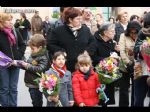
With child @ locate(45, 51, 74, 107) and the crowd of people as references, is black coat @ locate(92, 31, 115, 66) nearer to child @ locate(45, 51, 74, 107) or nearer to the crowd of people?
the crowd of people

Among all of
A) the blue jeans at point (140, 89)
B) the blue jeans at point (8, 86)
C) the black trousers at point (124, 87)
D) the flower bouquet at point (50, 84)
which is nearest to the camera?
the flower bouquet at point (50, 84)

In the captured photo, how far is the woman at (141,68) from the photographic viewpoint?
7.03 metres

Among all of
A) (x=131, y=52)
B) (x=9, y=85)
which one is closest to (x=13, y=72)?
(x=9, y=85)

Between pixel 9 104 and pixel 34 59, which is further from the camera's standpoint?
pixel 9 104

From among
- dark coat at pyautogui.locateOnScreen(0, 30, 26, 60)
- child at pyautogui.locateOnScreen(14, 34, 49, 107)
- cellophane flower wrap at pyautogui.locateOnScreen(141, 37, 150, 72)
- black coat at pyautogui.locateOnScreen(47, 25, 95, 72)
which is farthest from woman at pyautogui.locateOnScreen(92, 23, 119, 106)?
dark coat at pyautogui.locateOnScreen(0, 30, 26, 60)

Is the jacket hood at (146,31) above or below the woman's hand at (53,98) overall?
above

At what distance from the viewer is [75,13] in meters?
7.22

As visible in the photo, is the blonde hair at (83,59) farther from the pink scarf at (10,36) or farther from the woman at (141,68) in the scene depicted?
the pink scarf at (10,36)

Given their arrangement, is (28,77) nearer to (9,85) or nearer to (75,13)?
(9,85)

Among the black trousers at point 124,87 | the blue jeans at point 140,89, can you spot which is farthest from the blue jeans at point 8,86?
the blue jeans at point 140,89

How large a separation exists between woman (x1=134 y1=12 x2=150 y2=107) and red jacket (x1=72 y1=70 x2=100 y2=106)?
766mm

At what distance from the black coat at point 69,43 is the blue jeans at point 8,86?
3.15 ft

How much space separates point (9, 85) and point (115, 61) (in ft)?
6.46

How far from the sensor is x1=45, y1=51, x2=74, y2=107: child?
679 cm
